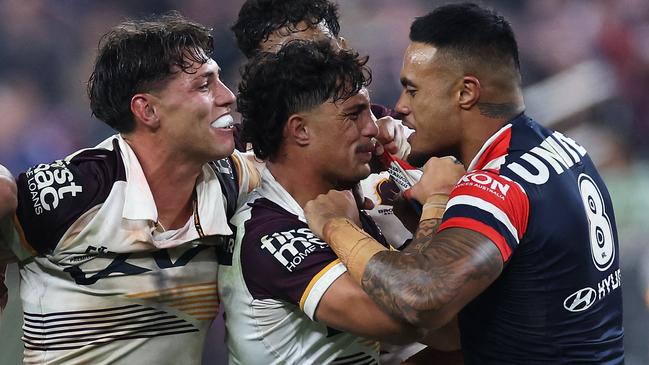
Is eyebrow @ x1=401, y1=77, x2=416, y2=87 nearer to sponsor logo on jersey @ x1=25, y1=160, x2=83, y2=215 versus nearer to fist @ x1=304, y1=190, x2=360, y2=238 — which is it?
fist @ x1=304, y1=190, x2=360, y2=238

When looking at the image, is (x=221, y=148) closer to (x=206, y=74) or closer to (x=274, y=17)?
(x=206, y=74)

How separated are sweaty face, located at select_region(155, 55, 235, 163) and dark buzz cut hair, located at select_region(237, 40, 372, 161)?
0.30 feet

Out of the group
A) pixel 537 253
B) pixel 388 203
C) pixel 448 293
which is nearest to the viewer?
pixel 448 293

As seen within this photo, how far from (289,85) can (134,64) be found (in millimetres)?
495

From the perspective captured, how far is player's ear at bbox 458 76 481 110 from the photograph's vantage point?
2.45m

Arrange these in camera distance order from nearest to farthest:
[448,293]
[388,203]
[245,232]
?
[448,293]
[245,232]
[388,203]

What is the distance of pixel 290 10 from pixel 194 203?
134 cm

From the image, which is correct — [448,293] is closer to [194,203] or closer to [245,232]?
[245,232]

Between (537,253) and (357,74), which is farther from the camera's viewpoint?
(357,74)

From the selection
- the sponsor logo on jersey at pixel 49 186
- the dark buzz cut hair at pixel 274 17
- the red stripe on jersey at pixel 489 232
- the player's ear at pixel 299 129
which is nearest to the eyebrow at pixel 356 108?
the player's ear at pixel 299 129

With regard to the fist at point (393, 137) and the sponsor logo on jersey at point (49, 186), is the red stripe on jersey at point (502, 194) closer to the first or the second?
the fist at point (393, 137)

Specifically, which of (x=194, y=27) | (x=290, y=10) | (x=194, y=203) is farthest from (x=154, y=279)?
(x=290, y=10)

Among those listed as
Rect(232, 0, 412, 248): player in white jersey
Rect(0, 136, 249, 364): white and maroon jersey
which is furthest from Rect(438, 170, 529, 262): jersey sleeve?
Rect(232, 0, 412, 248): player in white jersey

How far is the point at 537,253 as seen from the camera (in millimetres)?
2246
